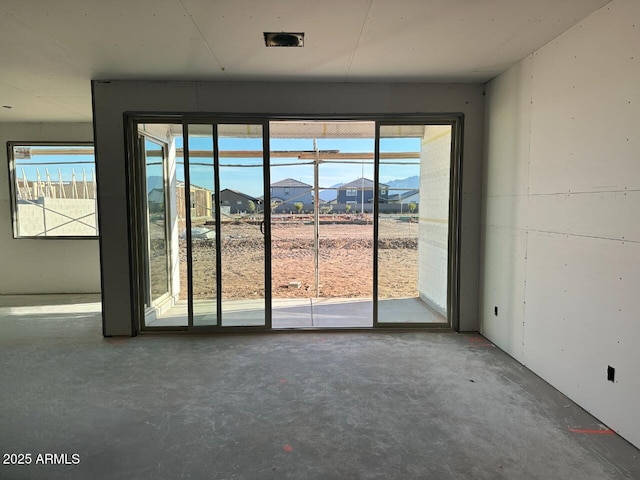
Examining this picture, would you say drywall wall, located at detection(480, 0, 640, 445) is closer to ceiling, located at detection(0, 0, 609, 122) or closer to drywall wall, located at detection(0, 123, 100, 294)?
ceiling, located at detection(0, 0, 609, 122)

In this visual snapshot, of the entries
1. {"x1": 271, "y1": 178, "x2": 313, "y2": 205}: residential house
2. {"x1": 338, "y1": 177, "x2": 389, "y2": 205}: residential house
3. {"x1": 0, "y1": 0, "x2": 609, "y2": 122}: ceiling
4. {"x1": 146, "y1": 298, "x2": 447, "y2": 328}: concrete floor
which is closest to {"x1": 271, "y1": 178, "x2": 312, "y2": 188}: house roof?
{"x1": 271, "y1": 178, "x2": 313, "y2": 205}: residential house

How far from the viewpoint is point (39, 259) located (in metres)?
5.64

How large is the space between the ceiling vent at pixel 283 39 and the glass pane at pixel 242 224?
42.8 inches

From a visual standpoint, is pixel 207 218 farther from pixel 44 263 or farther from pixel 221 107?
pixel 44 263

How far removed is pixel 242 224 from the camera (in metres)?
3.98

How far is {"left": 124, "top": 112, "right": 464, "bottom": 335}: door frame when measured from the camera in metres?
Result: 3.70

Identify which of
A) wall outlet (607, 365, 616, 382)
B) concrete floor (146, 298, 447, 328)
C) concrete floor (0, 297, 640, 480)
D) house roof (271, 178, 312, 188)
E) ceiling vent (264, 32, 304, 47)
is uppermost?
ceiling vent (264, 32, 304, 47)

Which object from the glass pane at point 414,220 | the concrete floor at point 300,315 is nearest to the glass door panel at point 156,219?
the concrete floor at point 300,315

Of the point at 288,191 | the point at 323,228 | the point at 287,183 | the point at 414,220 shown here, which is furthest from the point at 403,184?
the point at 323,228


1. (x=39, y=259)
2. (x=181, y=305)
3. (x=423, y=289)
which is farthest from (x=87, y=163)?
(x=423, y=289)

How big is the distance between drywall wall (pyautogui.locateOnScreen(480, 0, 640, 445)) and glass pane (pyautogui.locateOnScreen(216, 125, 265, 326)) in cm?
233

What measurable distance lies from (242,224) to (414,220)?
Result: 6.26 feet

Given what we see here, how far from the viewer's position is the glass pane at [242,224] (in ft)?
12.3

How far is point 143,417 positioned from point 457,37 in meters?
3.27
